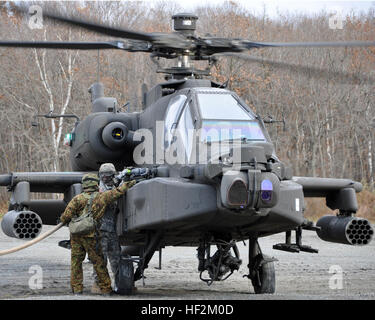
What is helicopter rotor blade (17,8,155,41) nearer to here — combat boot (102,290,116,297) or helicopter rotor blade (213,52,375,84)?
helicopter rotor blade (213,52,375,84)

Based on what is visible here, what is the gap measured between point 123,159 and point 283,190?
328cm

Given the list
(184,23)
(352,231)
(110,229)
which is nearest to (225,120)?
(184,23)

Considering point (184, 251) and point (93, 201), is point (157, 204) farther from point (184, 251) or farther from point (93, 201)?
point (184, 251)

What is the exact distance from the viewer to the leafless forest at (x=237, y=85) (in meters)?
35.9

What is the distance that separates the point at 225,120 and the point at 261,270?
2221mm

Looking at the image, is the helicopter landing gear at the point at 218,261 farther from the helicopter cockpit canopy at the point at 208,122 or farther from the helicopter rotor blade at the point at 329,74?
the helicopter rotor blade at the point at 329,74

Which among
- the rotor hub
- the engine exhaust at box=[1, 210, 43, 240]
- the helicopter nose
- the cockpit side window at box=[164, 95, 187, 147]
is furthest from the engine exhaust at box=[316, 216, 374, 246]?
the engine exhaust at box=[1, 210, 43, 240]

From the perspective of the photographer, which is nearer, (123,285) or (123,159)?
(123,285)

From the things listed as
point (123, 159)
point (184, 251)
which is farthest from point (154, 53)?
point (184, 251)

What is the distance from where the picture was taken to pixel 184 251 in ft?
63.8

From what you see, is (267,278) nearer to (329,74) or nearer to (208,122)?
(208,122)

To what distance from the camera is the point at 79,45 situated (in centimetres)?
1003

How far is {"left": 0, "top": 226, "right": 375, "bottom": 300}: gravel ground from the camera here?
10810mm

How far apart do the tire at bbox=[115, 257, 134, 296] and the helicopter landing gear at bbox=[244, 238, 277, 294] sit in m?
1.64
